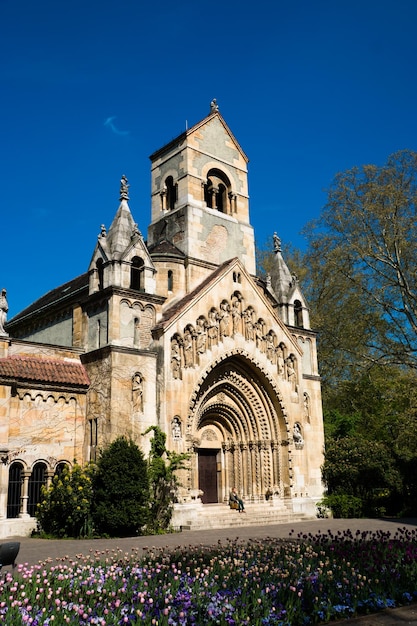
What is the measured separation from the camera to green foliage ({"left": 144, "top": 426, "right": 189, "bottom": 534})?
21.7 m

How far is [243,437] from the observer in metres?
28.3

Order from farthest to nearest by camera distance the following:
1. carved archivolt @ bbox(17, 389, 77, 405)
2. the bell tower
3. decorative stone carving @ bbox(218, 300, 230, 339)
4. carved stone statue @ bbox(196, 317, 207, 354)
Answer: the bell tower, decorative stone carving @ bbox(218, 300, 230, 339), carved stone statue @ bbox(196, 317, 207, 354), carved archivolt @ bbox(17, 389, 77, 405)

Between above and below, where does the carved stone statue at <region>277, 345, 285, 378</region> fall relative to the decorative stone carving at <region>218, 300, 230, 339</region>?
below

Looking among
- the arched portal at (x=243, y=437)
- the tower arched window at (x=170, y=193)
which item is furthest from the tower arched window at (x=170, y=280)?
the tower arched window at (x=170, y=193)

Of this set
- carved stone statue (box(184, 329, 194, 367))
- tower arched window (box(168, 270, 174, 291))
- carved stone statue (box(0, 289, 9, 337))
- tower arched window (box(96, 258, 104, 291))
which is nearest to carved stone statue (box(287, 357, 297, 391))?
carved stone statue (box(184, 329, 194, 367))

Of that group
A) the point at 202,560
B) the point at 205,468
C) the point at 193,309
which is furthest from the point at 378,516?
the point at 202,560

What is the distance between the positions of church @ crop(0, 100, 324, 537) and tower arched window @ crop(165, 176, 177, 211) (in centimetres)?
8

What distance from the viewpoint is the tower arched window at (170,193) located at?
31984 mm

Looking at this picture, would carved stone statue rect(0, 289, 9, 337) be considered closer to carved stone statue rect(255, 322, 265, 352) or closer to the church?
the church

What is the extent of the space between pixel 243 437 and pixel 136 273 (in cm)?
902

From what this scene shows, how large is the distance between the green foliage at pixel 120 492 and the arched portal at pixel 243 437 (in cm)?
694

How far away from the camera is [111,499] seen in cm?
2005

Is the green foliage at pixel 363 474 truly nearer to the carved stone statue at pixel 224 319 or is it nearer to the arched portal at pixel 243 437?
the arched portal at pixel 243 437

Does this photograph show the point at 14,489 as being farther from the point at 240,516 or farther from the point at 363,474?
the point at 363,474
